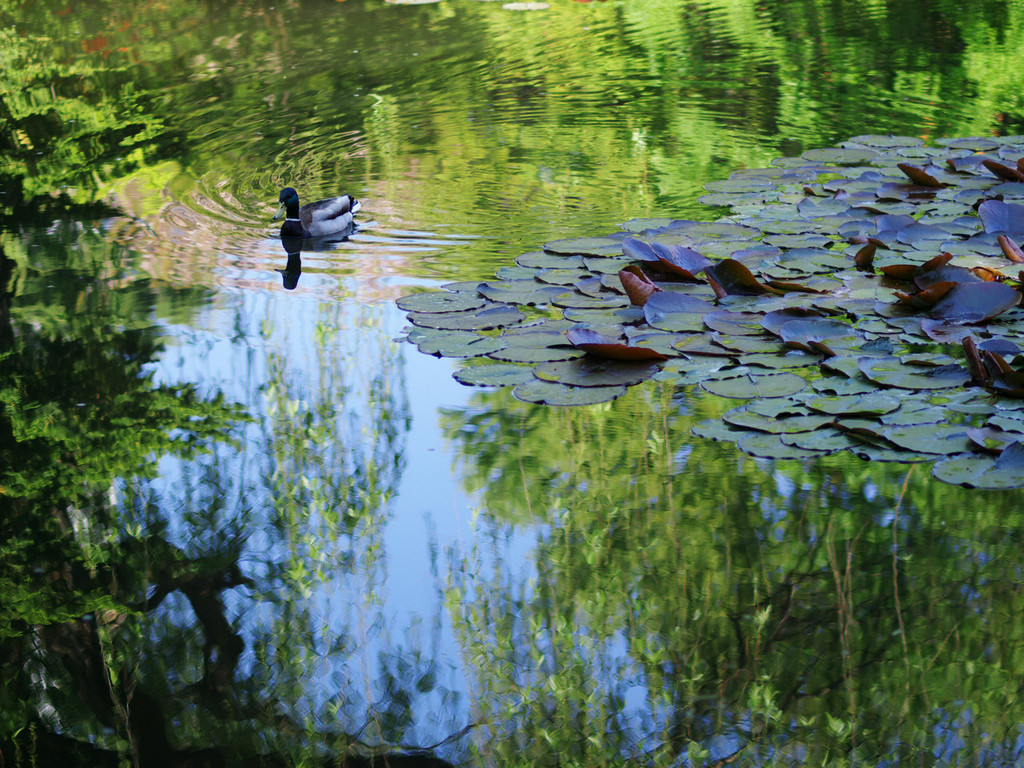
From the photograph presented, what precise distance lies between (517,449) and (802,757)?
1291 mm

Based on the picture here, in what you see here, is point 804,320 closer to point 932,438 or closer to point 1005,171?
point 932,438

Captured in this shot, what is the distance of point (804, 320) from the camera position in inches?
133

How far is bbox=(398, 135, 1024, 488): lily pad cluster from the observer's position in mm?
2814

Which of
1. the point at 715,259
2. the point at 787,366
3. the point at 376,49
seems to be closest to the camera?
the point at 787,366

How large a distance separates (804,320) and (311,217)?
2.46 m

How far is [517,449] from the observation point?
2.92 meters

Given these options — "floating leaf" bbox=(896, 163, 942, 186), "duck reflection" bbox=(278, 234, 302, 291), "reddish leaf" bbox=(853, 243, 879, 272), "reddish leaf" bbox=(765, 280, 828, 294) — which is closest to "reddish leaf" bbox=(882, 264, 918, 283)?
"reddish leaf" bbox=(853, 243, 879, 272)

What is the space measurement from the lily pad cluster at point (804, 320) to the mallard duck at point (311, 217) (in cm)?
111

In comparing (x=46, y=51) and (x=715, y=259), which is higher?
(x=46, y=51)

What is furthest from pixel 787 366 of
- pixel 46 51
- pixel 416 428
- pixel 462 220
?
pixel 46 51

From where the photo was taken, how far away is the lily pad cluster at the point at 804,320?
2.81m

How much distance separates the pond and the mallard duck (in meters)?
0.10

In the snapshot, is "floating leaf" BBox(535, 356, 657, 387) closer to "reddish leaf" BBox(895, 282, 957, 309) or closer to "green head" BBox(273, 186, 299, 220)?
"reddish leaf" BBox(895, 282, 957, 309)

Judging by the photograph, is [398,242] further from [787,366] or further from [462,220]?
[787,366]
